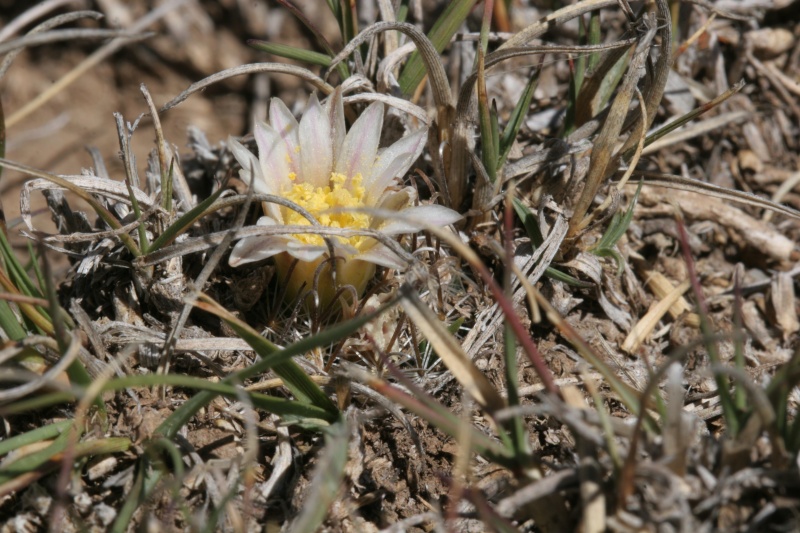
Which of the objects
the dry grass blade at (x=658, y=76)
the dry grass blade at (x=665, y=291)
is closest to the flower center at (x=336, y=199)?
the dry grass blade at (x=658, y=76)

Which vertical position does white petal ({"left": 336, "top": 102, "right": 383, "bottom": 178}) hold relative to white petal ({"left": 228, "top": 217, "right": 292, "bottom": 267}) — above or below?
above

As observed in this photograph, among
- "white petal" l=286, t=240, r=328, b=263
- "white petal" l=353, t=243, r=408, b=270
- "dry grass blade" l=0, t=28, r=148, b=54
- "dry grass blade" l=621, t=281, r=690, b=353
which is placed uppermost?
"dry grass blade" l=0, t=28, r=148, b=54

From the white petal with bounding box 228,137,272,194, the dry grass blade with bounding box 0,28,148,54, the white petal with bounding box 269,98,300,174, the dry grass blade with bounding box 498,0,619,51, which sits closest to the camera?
the dry grass blade with bounding box 0,28,148,54

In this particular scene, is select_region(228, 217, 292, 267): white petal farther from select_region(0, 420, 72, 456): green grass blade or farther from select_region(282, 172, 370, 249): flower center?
select_region(0, 420, 72, 456): green grass blade

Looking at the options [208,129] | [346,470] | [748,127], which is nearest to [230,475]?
[346,470]

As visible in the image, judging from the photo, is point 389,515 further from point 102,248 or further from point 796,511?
point 102,248

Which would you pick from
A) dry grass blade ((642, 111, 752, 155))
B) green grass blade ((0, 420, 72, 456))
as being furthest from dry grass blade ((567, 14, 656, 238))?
green grass blade ((0, 420, 72, 456))
